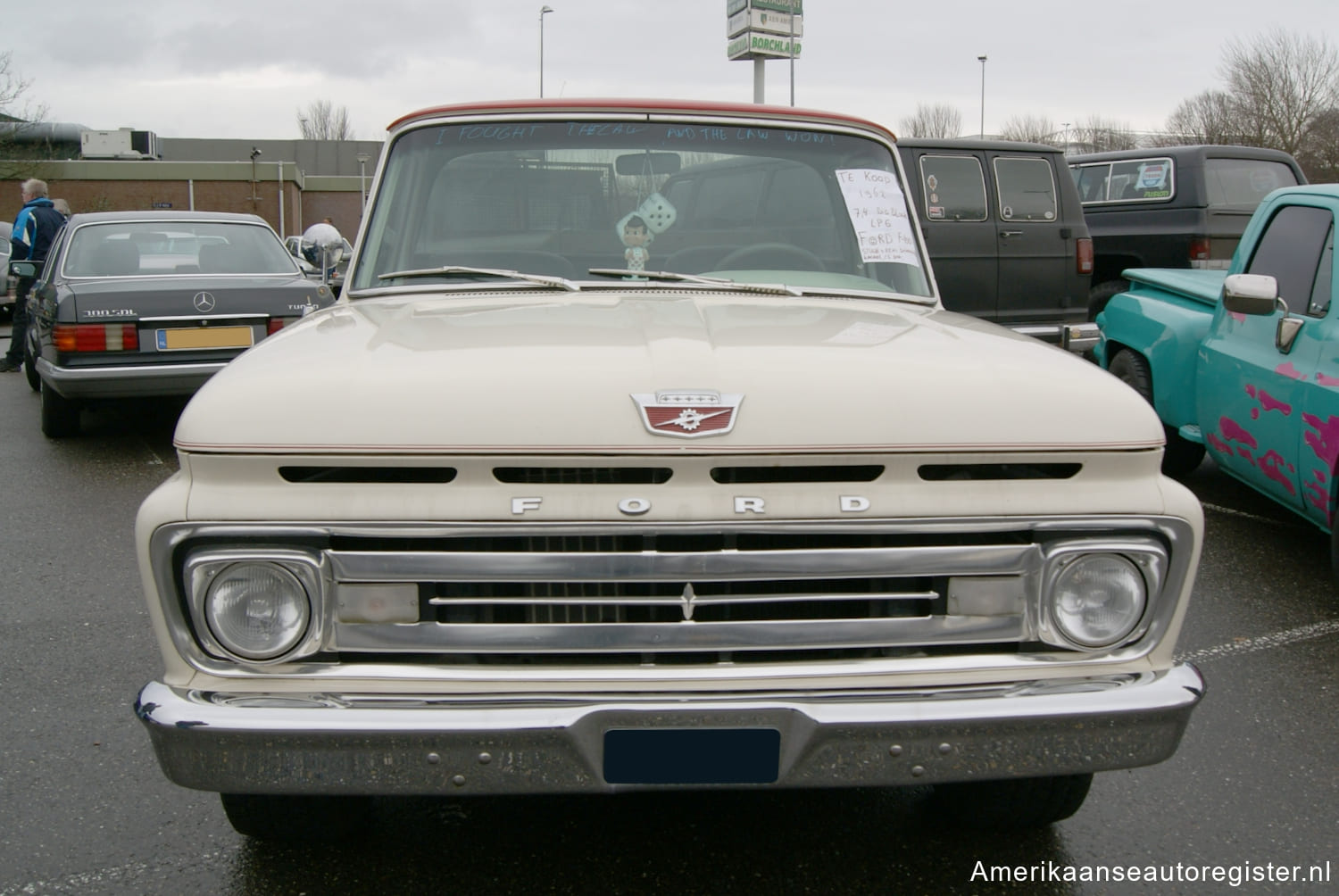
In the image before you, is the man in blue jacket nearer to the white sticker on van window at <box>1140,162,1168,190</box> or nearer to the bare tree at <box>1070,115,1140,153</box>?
the white sticker on van window at <box>1140,162,1168,190</box>

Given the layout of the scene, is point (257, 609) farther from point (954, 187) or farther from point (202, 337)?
point (954, 187)

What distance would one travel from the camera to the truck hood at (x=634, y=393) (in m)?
2.12

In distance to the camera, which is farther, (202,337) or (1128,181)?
(1128,181)

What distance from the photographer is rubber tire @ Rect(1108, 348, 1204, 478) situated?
21.6 ft

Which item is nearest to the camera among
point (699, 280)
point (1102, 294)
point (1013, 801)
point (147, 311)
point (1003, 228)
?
point (1013, 801)

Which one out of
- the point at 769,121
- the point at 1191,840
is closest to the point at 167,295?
the point at 769,121

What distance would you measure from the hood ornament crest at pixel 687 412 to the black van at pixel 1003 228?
874cm

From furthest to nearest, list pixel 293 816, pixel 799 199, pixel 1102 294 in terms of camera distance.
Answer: pixel 1102 294 → pixel 799 199 → pixel 293 816

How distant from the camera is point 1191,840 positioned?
2.92m

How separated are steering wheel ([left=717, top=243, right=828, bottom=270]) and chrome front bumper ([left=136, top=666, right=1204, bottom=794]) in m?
1.55

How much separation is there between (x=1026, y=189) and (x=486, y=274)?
881cm

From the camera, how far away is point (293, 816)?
2.63m

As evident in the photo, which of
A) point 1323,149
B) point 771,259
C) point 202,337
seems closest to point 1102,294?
point 202,337

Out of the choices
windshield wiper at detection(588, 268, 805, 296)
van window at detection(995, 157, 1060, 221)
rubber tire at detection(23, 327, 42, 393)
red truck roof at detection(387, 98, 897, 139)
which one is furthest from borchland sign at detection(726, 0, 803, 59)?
windshield wiper at detection(588, 268, 805, 296)
